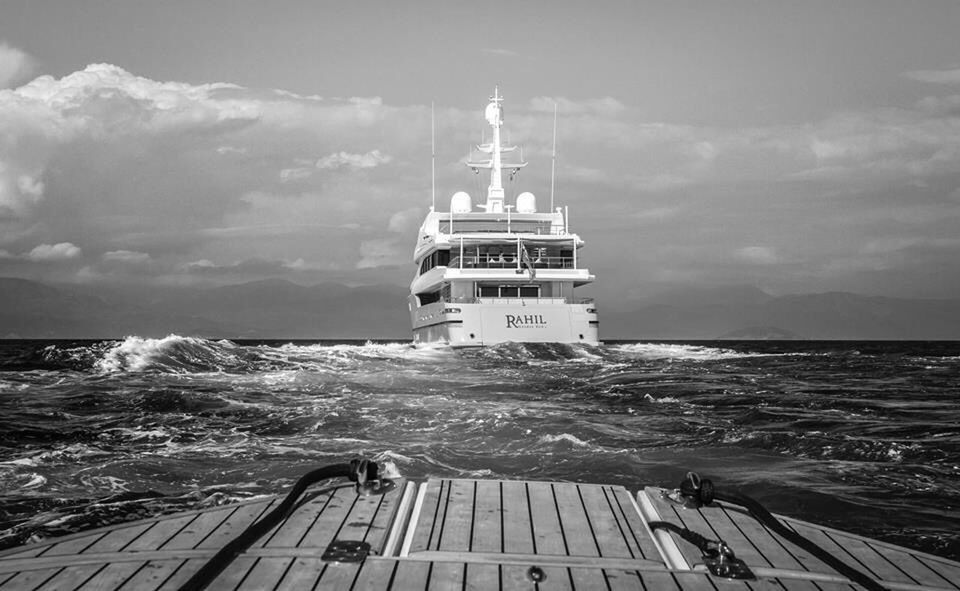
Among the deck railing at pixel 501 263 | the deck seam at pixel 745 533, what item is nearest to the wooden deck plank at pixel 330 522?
the deck seam at pixel 745 533

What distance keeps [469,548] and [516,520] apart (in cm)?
54

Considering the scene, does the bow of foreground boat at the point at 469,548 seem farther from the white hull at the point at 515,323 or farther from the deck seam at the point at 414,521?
the white hull at the point at 515,323

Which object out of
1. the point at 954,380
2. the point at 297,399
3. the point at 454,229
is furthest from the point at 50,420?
the point at 454,229

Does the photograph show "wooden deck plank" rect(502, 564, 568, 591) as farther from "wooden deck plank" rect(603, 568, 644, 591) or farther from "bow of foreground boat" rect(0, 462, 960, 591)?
"wooden deck plank" rect(603, 568, 644, 591)

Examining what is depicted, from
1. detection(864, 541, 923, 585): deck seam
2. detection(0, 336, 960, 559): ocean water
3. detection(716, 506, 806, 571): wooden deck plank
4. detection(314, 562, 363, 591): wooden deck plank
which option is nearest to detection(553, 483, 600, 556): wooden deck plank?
detection(716, 506, 806, 571): wooden deck plank

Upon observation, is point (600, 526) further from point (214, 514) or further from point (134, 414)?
point (134, 414)

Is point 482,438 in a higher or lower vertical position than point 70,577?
lower

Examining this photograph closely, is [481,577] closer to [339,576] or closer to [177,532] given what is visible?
[339,576]

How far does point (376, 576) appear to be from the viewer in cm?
307

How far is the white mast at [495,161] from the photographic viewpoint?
159 feet

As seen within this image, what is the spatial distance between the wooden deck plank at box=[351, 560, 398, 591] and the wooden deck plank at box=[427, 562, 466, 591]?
0.51 ft

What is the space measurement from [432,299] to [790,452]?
37083 mm

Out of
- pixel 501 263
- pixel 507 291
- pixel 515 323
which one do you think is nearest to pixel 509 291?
pixel 507 291

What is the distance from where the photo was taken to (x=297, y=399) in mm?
16062
